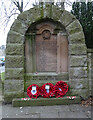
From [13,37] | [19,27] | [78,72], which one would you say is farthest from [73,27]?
[13,37]

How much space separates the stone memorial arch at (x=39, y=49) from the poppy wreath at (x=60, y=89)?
16cm

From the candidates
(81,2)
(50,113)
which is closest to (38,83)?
(50,113)

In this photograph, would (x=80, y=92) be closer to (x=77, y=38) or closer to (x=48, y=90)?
(x=48, y=90)

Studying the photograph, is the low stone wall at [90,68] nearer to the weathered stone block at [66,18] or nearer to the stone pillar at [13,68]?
the weathered stone block at [66,18]

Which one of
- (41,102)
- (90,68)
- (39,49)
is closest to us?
(41,102)

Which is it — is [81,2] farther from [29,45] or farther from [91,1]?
[29,45]

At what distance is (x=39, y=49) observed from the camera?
4637 millimetres

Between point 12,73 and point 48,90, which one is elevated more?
point 12,73

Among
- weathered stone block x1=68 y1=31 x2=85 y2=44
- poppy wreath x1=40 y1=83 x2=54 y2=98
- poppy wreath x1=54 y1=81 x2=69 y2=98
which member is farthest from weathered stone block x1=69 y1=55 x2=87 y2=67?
poppy wreath x1=40 y1=83 x2=54 y2=98

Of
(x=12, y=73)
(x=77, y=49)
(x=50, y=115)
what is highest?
(x=77, y=49)

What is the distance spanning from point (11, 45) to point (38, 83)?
1555 millimetres

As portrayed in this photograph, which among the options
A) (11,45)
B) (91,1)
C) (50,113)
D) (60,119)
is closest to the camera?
(60,119)

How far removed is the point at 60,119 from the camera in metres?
3.19

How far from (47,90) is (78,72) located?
120cm
